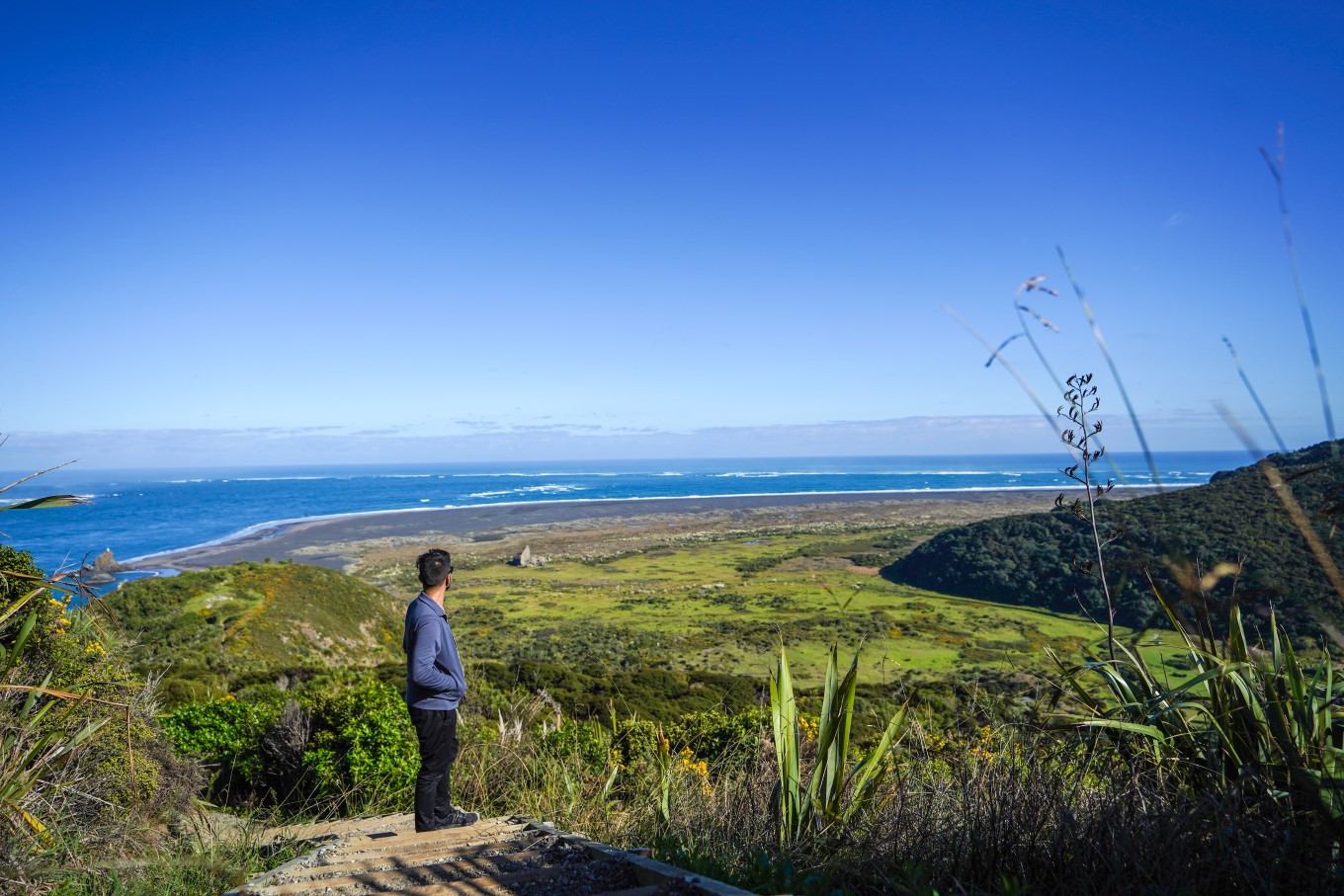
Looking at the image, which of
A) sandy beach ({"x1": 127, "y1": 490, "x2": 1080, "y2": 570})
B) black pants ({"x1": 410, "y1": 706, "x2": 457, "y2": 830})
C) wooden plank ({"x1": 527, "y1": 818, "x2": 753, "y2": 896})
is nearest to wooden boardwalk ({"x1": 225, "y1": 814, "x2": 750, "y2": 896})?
wooden plank ({"x1": 527, "y1": 818, "x2": 753, "y2": 896})

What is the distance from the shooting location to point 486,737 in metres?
7.05

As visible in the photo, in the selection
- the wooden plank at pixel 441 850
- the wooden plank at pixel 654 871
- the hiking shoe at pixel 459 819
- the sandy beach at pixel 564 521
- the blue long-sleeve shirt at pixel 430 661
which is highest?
the blue long-sleeve shirt at pixel 430 661

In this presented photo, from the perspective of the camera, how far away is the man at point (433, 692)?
4.71 meters

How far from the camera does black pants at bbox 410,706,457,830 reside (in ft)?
15.5

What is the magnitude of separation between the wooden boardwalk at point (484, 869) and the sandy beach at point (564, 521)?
38088 millimetres

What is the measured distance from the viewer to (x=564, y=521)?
73562mm

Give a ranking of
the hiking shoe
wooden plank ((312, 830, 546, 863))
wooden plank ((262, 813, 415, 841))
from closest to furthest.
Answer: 1. wooden plank ((312, 830, 546, 863))
2. the hiking shoe
3. wooden plank ((262, 813, 415, 841))

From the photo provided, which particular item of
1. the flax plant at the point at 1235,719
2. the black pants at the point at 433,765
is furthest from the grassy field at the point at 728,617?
the flax plant at the point at 1235,719

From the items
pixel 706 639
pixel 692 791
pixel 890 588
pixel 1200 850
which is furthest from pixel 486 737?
pixel 890 588

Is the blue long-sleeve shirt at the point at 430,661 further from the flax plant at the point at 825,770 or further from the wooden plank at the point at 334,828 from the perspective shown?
the flax plant at the point at 825,770

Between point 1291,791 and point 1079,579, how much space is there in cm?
2922

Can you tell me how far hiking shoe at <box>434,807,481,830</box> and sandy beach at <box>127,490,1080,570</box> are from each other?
37.3 m

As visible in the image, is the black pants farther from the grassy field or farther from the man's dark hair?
the grassy field

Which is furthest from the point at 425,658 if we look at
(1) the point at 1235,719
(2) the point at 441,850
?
(1) the point at 1235,719
